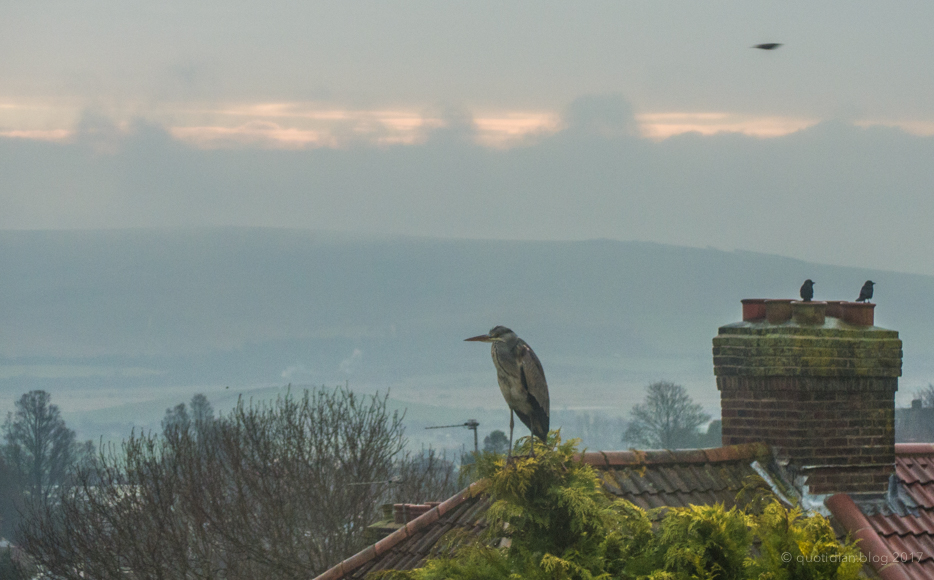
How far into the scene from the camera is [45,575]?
42.8 meters

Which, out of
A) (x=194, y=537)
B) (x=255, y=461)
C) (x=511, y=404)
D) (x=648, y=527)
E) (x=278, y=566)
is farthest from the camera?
(x=255, y=461)

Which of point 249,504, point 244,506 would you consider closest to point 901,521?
point 244,506

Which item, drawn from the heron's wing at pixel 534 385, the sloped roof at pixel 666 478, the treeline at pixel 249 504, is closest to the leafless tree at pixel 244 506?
the treeline at pixel 249 504

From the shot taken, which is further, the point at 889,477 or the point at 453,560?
the point at 889,477

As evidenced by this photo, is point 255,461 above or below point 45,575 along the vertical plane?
above

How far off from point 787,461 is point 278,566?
31928 mm

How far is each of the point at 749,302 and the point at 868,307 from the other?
112 centimetres

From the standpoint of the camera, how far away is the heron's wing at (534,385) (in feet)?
28.8

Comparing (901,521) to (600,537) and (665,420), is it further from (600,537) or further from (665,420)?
(665,420)

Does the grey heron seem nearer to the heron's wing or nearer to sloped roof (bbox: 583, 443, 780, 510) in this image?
the heron's wing

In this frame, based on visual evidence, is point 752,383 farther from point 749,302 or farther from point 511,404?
point 511,404

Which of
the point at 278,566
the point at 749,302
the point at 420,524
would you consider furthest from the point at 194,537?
the point at 749,302

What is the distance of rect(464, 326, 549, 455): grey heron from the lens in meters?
8.79

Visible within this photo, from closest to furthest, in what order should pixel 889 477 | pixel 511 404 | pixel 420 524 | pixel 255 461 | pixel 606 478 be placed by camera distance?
pixel 511 404 → pixel 606 478 → pixel 889 477 → pixel 420 524 → pixel 255 461
